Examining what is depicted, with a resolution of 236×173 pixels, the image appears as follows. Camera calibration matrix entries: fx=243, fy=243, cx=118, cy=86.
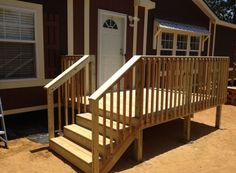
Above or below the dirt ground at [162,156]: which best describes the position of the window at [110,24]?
above

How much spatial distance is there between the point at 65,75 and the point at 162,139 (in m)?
2.33

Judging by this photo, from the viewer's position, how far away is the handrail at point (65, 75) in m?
3.95

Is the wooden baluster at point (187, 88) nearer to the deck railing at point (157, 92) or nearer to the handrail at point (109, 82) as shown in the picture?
the deck railing at point (157, 92)

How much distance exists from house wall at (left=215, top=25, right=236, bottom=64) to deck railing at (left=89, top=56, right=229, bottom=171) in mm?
6298

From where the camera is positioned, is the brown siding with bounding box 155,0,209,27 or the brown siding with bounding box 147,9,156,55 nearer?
the brown siding with bounding box 147,9,156,55

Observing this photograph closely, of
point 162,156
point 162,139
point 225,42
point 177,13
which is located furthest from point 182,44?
point 162,156

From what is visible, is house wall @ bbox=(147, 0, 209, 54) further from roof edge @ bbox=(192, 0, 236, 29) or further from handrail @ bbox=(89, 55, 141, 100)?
handrail @ bbox=(89, 55, 141, 100)

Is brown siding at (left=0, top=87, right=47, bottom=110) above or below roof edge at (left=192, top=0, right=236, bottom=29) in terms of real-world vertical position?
below

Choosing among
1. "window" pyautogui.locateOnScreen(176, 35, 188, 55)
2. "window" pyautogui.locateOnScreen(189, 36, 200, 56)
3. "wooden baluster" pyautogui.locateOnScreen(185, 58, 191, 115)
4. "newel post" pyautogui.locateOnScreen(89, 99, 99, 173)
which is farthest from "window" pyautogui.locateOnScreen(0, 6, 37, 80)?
"window" pyautogui.locateOnScreen(189, 36, 200, 56)

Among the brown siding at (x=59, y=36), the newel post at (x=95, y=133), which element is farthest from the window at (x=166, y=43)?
the newel post at (x=95, y=133)

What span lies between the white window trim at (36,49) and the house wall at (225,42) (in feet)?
29.3

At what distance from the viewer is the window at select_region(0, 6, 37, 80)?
4.53 m

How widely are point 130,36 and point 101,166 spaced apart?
4.29 meters

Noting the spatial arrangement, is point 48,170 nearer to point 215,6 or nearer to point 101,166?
point 101,166
